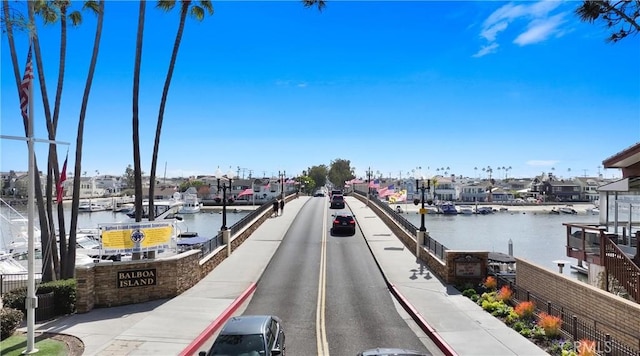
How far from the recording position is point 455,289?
18359 millimetres

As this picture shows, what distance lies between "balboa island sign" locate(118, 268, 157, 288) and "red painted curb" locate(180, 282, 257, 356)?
348cm

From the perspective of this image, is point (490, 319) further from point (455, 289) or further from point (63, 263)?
point (63, 263)

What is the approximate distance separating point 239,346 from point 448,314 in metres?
8.35

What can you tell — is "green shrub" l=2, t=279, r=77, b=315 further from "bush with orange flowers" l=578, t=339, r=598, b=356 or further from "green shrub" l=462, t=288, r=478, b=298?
"bush with orange flowers" l=578, t=339, r=598, b=356

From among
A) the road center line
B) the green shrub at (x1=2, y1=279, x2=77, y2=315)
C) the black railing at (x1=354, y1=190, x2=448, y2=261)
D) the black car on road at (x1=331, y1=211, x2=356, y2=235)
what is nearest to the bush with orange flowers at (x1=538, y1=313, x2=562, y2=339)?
the road center line

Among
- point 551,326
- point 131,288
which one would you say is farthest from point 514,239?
point 131,288

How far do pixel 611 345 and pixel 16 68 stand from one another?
22.9m

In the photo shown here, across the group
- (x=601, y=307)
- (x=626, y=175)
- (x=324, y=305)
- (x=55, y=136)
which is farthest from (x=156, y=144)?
(x=626, y=175)

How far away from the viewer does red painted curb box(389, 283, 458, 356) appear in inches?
463

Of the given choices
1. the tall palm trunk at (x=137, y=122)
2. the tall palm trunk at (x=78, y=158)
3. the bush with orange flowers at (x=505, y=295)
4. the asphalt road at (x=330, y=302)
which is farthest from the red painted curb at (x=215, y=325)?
the bush with orange flowers at (x=505, y=295)

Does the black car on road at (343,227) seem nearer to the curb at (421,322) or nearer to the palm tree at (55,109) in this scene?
the curb at (421,322)

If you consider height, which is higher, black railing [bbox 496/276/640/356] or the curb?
black railing [bbox 496/276/640/356]

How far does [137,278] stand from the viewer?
651 inches

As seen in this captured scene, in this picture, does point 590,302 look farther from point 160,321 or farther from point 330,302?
point 160,321
